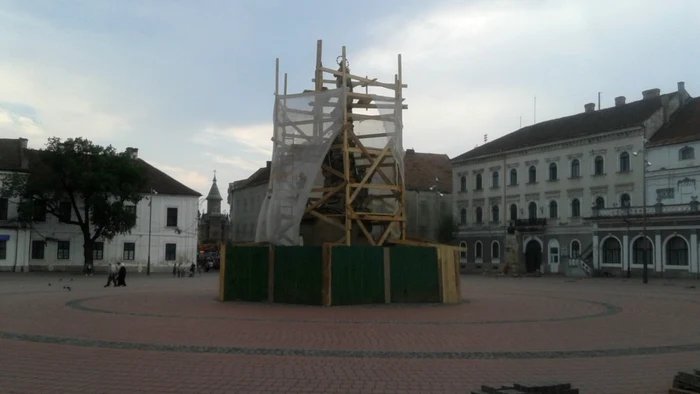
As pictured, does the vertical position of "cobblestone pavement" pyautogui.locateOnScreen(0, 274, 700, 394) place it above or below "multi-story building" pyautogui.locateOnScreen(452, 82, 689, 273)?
below

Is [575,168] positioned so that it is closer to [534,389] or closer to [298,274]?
[298,274]

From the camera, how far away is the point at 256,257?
21906 mm

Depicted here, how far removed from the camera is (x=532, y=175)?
63.4 m

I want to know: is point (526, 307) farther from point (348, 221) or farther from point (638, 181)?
point (638, 181)

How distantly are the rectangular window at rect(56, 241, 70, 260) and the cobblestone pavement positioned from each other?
1561 inches

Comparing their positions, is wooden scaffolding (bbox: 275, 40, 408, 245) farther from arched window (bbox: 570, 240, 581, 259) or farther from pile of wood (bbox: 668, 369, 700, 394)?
arched window (bbox: 570, 240, 581, 259)

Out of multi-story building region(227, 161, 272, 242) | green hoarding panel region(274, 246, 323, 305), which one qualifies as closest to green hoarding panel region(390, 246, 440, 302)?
green hoarding panel region(274, 246, 323, 305)

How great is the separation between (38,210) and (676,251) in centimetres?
4924

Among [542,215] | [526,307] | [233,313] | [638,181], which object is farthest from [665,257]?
[233,313]

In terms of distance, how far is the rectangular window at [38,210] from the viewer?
5344 centimetres

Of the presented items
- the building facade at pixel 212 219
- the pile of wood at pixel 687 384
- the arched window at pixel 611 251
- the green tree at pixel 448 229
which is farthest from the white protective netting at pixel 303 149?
the building facade at pixel 212 219

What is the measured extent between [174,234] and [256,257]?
141ft

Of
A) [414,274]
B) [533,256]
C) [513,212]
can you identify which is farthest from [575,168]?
[414,274]

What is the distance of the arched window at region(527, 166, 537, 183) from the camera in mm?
63031
